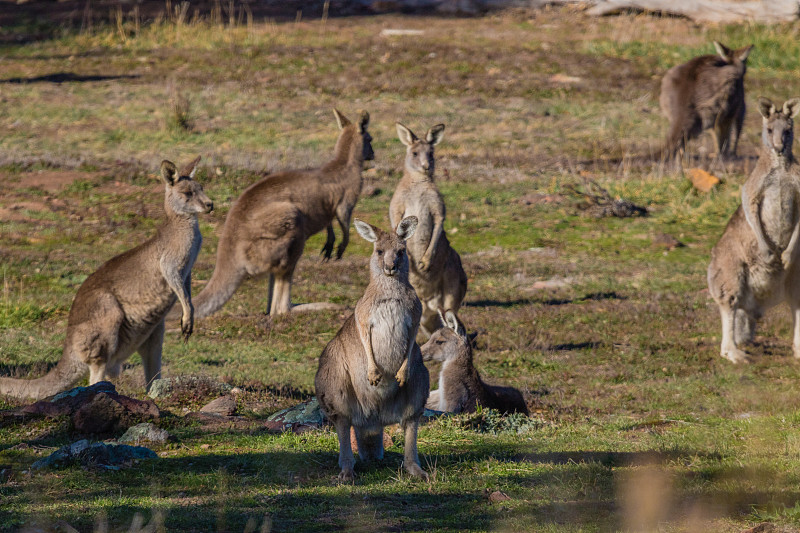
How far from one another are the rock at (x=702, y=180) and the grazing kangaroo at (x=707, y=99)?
77cm

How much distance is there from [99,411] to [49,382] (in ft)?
5.08

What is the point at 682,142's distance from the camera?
16.2 m

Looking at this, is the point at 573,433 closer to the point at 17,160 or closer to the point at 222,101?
the point at 17,160

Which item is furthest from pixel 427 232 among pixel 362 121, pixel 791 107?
pixel 791 107

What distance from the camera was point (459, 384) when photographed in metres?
7.31

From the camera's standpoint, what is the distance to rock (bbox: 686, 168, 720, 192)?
15.1 meters

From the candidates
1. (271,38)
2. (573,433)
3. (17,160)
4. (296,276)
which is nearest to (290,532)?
(573,433)

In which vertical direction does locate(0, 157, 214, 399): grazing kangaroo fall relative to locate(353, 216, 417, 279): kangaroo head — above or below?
below

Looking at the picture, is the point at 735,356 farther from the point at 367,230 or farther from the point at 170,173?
the point at 170,173

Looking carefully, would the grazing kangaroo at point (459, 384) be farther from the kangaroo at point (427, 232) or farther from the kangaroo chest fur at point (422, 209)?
the kangaroo chest fur at point (422, 209)

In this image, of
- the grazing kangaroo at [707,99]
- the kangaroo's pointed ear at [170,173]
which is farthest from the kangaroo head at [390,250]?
the grazing kangaroo at [707,99]

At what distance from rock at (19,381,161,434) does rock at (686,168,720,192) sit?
1056cm

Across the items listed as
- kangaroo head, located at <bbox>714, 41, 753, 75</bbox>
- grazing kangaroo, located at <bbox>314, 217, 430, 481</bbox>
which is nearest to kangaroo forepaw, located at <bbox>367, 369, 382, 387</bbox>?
grazing kangaroo, located at <bbox>314, 217, 430, 481</bbox>

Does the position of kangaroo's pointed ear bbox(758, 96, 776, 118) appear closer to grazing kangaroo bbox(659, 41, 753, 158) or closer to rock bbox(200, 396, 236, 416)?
rock bbox(200, 396, 236, 416)
